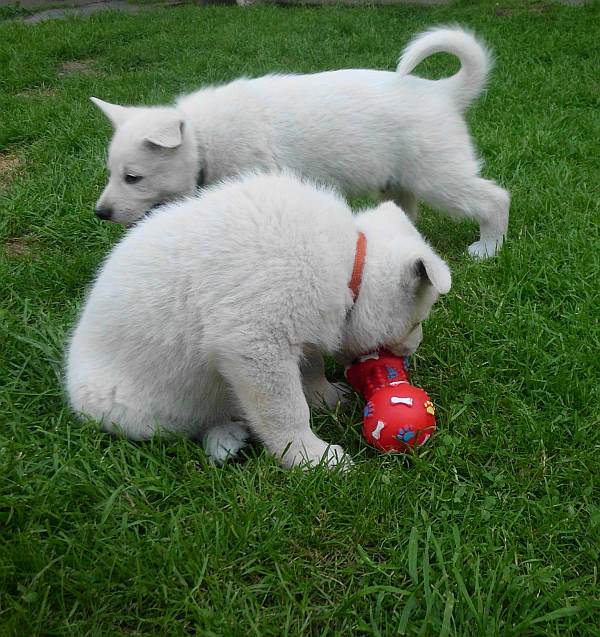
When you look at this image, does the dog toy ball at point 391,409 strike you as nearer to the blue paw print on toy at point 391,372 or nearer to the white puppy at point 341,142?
the blue paw print on toy at point 391,372

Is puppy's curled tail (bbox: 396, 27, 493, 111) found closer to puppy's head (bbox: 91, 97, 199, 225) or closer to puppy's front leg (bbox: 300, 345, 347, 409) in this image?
puppy's head (bbox: 91, 97, 199, 225)

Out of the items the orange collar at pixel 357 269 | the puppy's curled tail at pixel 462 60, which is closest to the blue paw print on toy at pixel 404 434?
the orange collar at pixel 357 269

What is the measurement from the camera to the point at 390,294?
2432 millimetres

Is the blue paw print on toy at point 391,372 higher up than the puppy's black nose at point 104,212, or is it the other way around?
the puppy's black nose at point 104,212

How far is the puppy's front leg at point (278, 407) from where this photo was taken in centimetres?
224

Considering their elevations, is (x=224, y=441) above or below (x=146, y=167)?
below

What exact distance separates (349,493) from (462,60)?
2934 mm

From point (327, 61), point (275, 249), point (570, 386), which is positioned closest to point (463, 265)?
point (570, 386)

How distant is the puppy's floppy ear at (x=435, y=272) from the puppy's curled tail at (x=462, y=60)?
2.00m

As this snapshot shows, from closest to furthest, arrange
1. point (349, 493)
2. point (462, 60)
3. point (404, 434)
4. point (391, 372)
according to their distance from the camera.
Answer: point (349, 493), point (404, 434), point (391, 372), point (462, 60)

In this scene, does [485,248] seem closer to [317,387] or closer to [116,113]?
[317,387]

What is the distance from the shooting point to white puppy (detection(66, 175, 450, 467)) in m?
2.24

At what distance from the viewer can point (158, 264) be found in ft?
7.73


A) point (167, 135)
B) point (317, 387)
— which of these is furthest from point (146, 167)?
point (317, 387)
